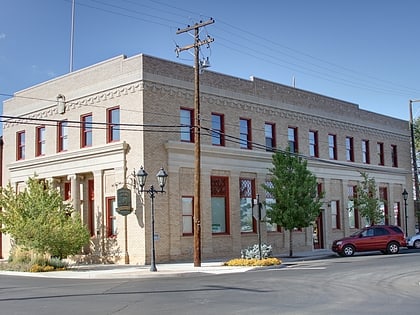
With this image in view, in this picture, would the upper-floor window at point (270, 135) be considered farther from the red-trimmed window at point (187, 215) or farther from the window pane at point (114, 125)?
the window pane at point (114, 125)

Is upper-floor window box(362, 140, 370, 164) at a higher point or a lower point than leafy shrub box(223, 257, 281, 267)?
higher

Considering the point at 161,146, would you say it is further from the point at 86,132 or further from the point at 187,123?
the point at 86,132

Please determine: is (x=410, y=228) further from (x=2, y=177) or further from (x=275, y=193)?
(x=2, y=177)

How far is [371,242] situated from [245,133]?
895 cm

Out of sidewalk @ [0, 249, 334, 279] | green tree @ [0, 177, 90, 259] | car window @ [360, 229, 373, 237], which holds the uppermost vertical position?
green tree @ [0, 177, 90, 259]

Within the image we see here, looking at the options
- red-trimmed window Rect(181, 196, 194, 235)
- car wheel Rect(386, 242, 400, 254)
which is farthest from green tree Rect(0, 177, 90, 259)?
car wheel Rect(386, 242, 400, 254)

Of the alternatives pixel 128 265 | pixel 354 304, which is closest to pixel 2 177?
pixel 128 265

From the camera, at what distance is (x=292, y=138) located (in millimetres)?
35156

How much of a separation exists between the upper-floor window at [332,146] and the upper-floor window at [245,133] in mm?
8266

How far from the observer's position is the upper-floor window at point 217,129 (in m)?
30.0

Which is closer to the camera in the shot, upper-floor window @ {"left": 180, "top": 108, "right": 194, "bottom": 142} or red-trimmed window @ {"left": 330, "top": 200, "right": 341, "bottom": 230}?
upper-floor window @ {"left": 180, "top": 108, "right": 194, "bottom": 142}

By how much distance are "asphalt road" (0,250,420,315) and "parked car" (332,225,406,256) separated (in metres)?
9.13

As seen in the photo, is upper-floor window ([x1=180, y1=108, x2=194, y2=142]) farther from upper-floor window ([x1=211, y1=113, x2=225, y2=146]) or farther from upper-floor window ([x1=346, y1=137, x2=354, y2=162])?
upper-floor window ([x1=346, y1=137, x2=354, y2=162])

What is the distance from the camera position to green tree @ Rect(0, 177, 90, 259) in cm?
2527
